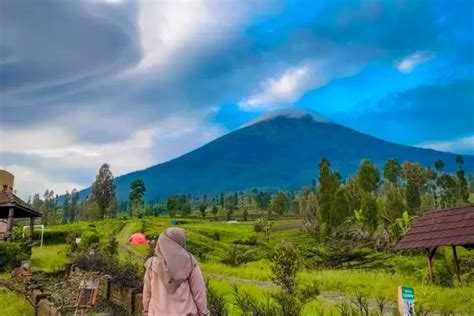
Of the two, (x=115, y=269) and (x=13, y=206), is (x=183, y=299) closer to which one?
(x=115, y=269)

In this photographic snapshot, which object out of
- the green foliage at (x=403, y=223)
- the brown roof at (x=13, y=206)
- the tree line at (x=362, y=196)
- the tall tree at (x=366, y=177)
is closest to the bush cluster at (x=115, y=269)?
the brown roof at (x=13, y=206)

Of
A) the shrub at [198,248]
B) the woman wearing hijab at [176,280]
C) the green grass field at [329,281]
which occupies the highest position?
the woman wearing hijab at [176,280]

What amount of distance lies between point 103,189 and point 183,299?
186ft

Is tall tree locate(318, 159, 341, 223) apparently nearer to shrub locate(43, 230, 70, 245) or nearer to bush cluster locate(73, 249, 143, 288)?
shrub locate(43, 230, 70, 245)

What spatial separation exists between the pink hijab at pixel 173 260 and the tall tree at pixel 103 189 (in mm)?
56486

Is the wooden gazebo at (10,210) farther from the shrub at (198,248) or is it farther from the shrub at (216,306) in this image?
the shrub at (216,306)

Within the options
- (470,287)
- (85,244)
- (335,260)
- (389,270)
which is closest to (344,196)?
(335,260)

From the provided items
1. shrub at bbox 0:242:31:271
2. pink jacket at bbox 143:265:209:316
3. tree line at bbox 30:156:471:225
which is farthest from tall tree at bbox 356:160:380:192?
pink jacket at bbox 143:265:209:316

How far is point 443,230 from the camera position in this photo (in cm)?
1191

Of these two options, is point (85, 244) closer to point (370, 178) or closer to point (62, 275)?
point (62, 275)

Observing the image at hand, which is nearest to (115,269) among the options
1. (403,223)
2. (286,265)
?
(286,265)

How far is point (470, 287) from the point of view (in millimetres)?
10695

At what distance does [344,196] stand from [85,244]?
19931 millimetres

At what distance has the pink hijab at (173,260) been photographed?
12.9 feet
